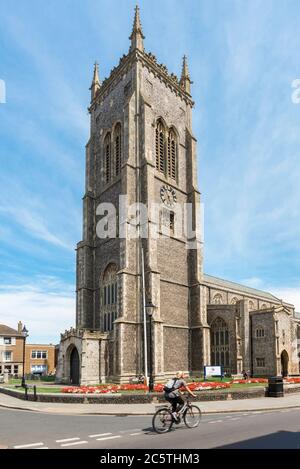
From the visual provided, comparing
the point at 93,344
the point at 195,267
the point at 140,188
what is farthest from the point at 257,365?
the point at 140,188

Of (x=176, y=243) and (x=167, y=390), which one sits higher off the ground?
(x=176, y=243)

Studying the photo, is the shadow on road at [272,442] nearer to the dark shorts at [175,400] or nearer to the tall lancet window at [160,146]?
the dark shorts at [175,400]

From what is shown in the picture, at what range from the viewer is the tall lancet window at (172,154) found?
45178 mm

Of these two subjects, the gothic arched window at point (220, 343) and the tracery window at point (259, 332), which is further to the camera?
the gothic arched window at point (220, 343)

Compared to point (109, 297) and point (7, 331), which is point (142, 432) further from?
point (7, 331)

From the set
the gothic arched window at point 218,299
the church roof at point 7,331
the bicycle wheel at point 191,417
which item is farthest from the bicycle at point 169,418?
the church roof at point 7,331

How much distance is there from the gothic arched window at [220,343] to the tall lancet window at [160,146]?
726 inches

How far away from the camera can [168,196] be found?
43.1 meters

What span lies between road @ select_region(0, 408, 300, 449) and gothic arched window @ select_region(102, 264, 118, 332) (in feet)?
79.6

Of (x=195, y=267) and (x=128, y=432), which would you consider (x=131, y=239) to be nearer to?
(x=195, y=267)

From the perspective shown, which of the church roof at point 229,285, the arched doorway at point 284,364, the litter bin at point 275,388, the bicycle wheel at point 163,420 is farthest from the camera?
the church roof at point 229,285

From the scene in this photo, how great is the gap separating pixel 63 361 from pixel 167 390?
28.7m

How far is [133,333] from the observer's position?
118 ft

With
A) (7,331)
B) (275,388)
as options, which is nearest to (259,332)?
(275,388)
